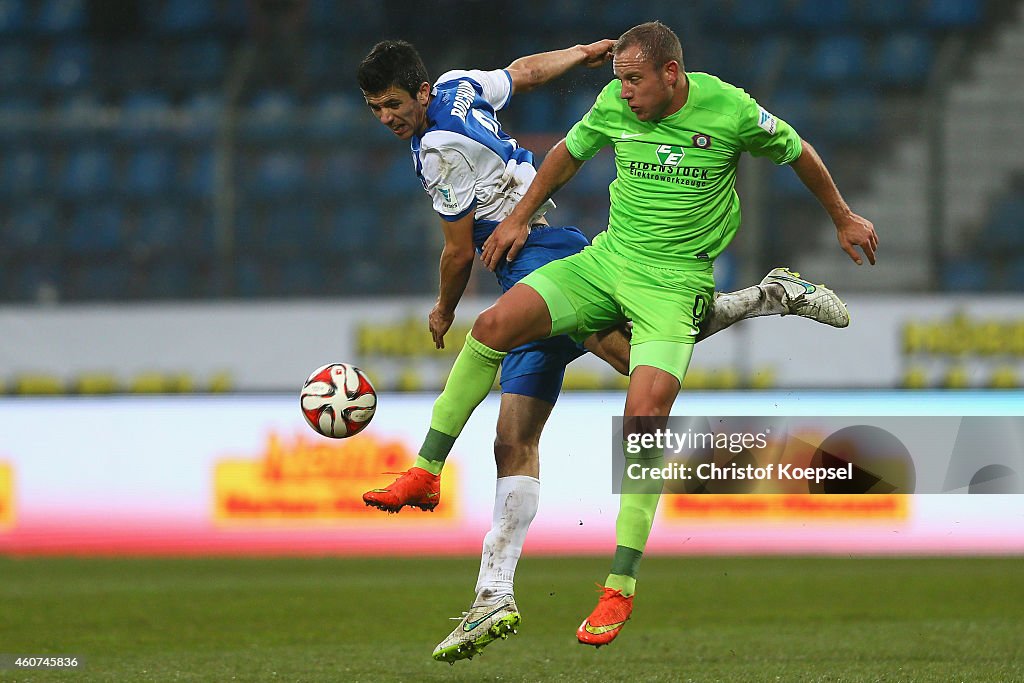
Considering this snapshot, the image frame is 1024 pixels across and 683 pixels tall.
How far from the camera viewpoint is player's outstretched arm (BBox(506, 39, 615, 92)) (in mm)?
5770

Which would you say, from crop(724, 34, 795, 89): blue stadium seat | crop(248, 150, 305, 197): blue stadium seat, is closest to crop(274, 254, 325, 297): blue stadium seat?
crop(248, 150, 305, 197): blue stadium seat

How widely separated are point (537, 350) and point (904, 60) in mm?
7217

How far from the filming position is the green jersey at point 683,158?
199 inches

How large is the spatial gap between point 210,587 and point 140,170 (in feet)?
13.1

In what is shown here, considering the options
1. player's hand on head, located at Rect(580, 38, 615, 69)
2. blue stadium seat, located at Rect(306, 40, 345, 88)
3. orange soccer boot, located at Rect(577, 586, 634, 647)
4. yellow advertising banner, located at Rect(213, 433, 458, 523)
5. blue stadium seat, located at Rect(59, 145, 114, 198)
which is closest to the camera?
orange soccer boot, located at Rect(577, 586, 634, 647)

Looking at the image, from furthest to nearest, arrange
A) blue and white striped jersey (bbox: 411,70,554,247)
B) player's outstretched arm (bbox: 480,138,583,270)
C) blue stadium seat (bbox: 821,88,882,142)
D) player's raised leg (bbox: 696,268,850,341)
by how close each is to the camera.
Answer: blue stadium seat (bbox: 821,88,882,142) → blue and white striped jersey (bbox: 411,70,554,247) → player's raised leg (bbox: 696,268,850,341) → player's outstretched arm (bbox: 480,138,583,270)

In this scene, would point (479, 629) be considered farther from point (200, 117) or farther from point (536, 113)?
point (200, 117)

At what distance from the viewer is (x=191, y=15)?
1245 centimetres

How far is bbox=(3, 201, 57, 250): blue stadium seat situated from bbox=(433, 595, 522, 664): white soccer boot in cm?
756

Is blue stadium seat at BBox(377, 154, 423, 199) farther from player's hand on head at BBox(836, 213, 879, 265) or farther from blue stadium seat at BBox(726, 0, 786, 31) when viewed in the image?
player's hand on head at BBox(836, 213, 879, 265)

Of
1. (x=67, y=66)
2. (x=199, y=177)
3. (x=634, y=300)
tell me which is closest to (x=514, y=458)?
(x=634, y=300)

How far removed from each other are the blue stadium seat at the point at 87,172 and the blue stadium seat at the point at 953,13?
671 centimetres

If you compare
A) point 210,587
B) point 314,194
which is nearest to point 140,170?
point 314,194

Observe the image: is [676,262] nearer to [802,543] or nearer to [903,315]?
[802,543]
